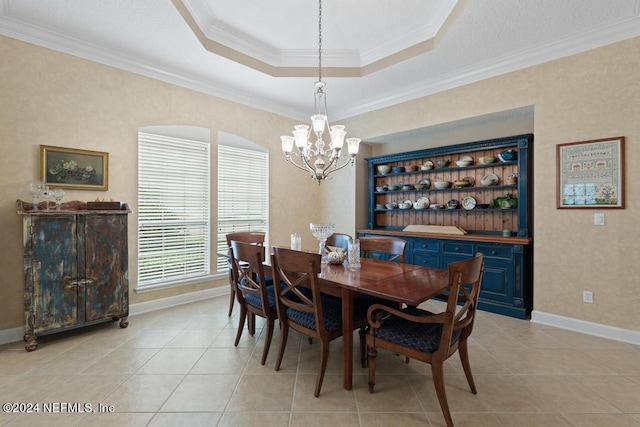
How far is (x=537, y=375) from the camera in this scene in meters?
2.24

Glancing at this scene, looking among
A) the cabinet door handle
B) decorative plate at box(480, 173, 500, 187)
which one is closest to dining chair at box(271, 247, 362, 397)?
the cabinet door handle

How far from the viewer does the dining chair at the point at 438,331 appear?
1668mm

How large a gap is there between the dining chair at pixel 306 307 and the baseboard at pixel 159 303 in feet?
7.20

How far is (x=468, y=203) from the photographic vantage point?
4.21 metres

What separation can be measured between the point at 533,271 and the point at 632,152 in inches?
58.4

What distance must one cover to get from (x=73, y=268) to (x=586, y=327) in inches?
203

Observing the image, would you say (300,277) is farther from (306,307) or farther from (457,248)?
(457,248)

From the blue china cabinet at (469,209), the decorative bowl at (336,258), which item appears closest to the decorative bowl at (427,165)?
the blue china cabinet at (469,209)

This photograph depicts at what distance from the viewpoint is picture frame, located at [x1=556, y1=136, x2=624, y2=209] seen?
2852 mm

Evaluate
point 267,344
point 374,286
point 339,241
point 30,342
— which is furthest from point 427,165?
point 30,342

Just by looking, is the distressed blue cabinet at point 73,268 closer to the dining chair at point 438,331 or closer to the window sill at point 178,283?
the window sill at point 178,283

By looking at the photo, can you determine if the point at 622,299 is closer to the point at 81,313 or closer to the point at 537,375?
the point at 537,375

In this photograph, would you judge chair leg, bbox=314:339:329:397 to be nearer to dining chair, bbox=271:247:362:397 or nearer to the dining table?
dining chair, bbox=271:247:362:397

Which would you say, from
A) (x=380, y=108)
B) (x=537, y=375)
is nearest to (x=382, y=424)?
(x=537, y=375)
